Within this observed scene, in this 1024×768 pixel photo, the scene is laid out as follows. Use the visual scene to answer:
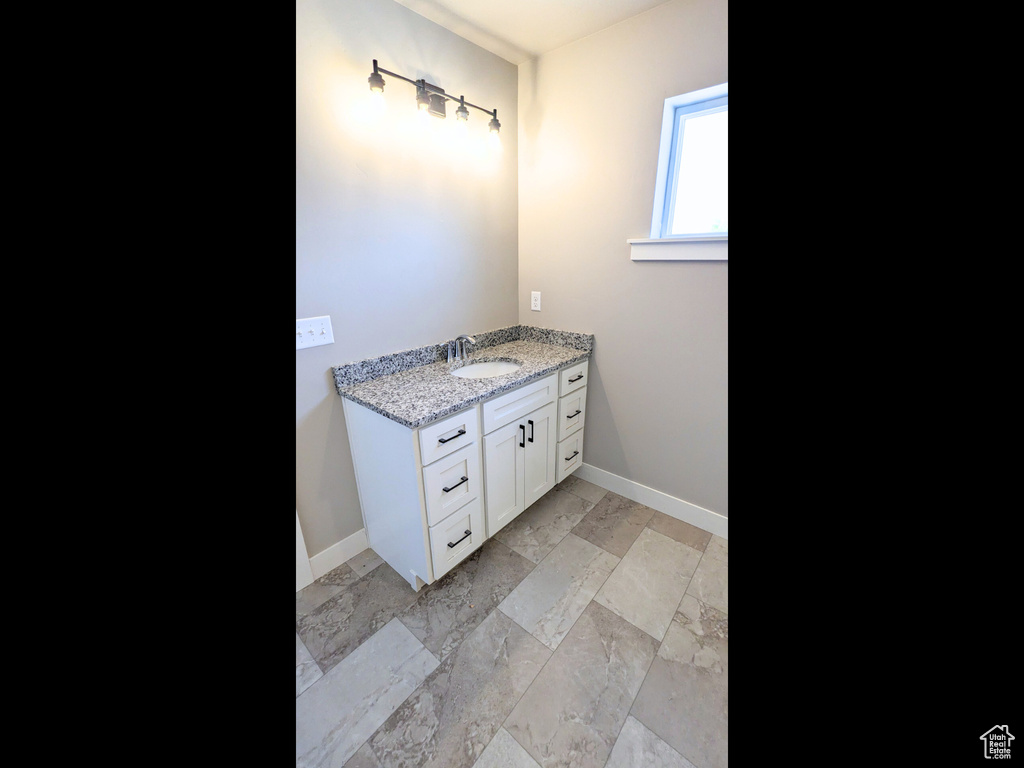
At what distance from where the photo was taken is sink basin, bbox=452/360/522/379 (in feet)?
6.31

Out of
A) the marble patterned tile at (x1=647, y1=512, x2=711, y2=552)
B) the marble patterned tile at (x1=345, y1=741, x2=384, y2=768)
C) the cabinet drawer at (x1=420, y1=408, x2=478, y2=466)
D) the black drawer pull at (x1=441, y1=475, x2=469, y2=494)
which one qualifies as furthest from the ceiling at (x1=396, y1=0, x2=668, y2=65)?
the marble patterned tile at (x1=345, y1=741, x2=384, y2=768)

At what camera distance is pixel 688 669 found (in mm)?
1286

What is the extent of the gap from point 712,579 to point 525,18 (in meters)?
2.40

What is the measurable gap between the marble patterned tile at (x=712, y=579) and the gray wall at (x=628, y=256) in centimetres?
21

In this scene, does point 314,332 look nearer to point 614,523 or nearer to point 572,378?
point 572,378

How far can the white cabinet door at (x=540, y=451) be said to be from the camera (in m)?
1.82

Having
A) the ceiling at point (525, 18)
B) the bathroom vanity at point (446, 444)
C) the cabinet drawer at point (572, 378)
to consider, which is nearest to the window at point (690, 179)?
the ceiling at point (525, 18)

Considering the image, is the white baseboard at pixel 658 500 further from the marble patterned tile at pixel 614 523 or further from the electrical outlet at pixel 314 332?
the electrical outlet at pixel 314 332

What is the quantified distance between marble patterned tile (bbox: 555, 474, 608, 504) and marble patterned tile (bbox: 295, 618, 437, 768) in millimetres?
1096

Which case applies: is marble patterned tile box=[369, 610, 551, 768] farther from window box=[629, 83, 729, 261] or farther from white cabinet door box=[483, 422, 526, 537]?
window box=[629, 83, 729, 261]
